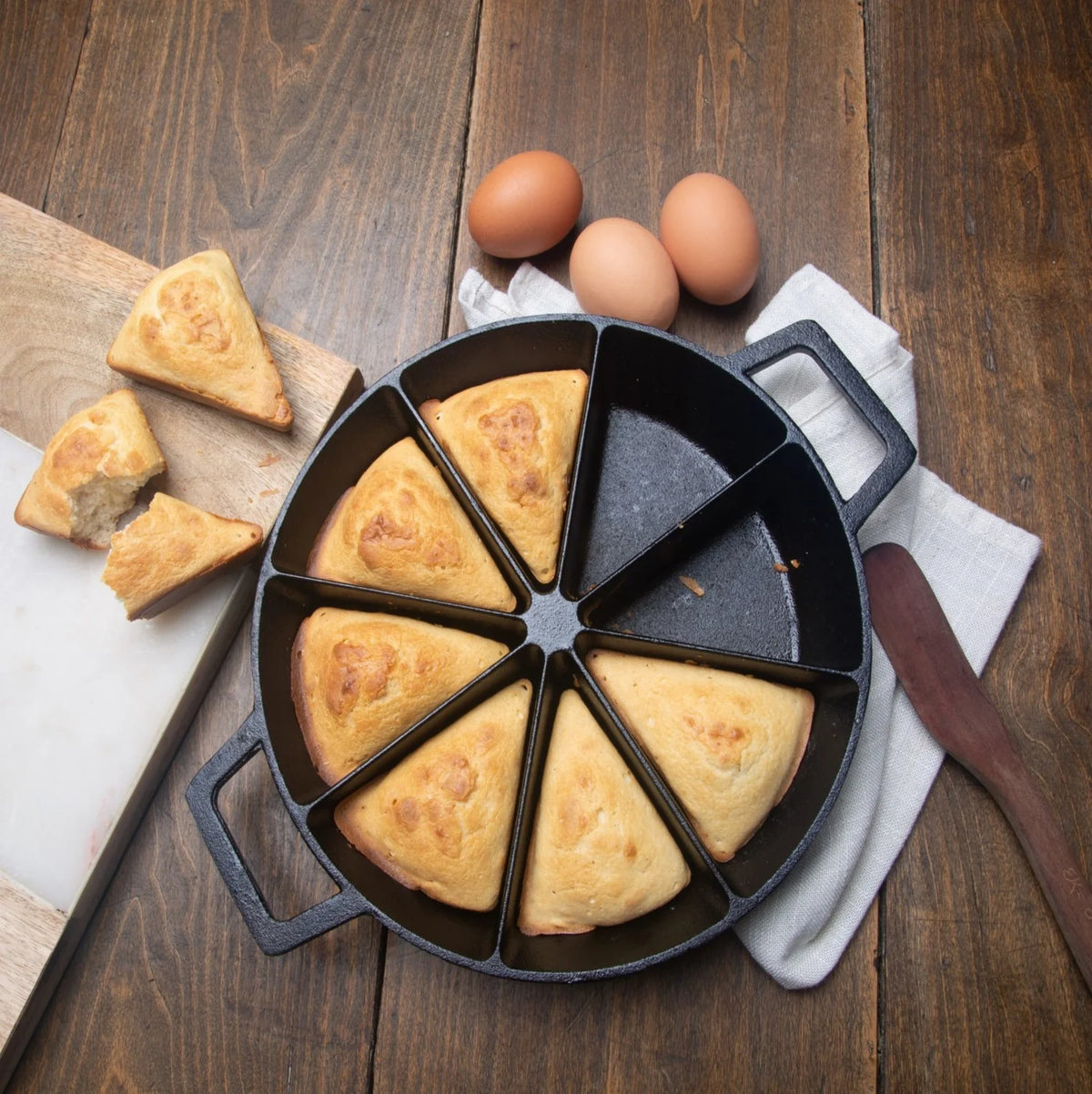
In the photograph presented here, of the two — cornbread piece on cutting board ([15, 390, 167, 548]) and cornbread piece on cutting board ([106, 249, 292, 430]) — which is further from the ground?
cornbread piece on cutting board ([106, 249, 292, 430])

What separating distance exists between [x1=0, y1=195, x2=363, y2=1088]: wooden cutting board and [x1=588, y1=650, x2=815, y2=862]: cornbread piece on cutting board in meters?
1.04

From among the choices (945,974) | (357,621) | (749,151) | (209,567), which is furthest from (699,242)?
(945,974)

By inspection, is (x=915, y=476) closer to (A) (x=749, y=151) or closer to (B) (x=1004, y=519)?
(B) (x=1004, y=519)

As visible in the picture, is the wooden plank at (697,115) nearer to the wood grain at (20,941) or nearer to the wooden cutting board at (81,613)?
the wooden cutting board at (81,613)

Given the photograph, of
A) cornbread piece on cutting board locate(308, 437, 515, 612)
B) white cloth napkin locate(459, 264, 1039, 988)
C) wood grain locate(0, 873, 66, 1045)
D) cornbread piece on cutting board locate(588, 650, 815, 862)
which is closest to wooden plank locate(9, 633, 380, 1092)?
wood grain locate(0, 873, 66, 1045)

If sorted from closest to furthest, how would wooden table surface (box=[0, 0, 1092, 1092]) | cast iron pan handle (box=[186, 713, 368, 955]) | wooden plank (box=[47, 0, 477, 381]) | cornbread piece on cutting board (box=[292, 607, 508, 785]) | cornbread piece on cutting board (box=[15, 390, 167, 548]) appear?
1. cast iron pan handle (box=[186, 713, 368, 955])
2. cornbread piece on cutting board (box=[292, 607, 508, 785])
3. cornbread piece on cutting board (box=[15, 390, 167, 548])
4. wooden table surface (box=[0, 0, 1092, 1092])
5. wooden plank (box=[47, 0, 477, 381])

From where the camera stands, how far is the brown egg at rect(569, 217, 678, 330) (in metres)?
2.27

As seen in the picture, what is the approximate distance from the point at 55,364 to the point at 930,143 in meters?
2.52

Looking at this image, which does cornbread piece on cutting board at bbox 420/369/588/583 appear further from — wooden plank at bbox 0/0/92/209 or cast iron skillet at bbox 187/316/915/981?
wooden plank at bbox 0/0/92/209

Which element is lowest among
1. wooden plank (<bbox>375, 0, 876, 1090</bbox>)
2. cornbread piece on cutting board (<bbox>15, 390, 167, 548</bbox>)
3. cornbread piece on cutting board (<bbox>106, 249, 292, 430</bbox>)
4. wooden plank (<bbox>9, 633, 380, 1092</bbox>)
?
wooden plank (<bbox>9, 633, 380, 1092</bbox>)

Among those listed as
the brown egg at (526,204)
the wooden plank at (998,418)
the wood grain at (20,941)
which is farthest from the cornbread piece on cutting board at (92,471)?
the wooden plank at (998,418)

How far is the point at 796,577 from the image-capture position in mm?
2250

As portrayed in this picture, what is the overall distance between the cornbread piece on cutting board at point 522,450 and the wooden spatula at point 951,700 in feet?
2.65

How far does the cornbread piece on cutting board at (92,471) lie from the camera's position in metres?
2.14
